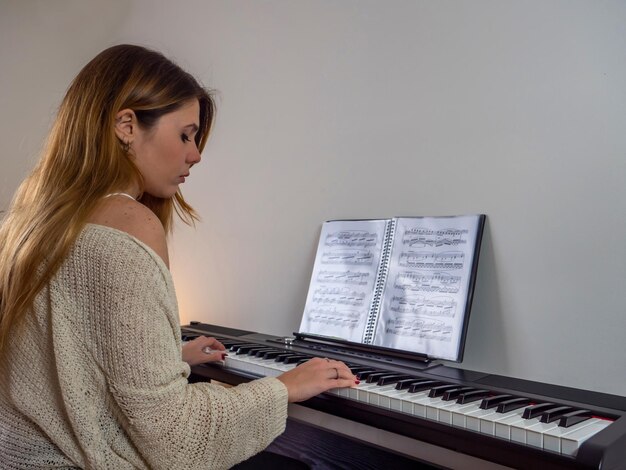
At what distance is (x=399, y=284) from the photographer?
1.81 metres

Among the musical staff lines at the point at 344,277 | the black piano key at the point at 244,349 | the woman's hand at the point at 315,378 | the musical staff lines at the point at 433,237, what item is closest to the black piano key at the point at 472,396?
the woman's hand at the point at 315,378

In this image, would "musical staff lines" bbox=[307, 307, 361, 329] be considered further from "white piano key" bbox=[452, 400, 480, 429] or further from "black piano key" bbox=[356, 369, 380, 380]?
"white piano key" bbox=[452, 400, 480, 429]

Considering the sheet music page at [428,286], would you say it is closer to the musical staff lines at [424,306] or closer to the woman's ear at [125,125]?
the musical staff lines at [424,306]

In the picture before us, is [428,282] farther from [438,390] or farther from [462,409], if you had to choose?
[462,409]

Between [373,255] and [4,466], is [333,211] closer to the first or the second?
[373,255]

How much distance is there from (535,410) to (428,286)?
58cm

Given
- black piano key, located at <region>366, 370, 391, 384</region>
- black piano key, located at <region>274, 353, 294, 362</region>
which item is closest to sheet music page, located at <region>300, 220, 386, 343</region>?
black piano key, located at <region>274, 353, 294, 362</region>

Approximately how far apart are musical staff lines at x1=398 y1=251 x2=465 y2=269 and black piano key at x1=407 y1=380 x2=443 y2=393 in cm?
38

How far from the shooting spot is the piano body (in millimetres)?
1067

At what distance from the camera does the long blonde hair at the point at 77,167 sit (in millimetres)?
1075

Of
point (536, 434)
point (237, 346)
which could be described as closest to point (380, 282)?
point (237, 346)

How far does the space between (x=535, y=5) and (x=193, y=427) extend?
1.37 m

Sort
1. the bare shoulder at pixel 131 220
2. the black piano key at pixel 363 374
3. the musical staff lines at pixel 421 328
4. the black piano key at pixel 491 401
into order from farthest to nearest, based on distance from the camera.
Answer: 1. the musical staff lines at pixel 421 328
2. the black piano key at pixel 363 374
3. the black piano key at pixel 491 401
4. the bare shoulder at pixel 131 220

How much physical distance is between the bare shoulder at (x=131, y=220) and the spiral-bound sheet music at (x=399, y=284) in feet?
2.62
